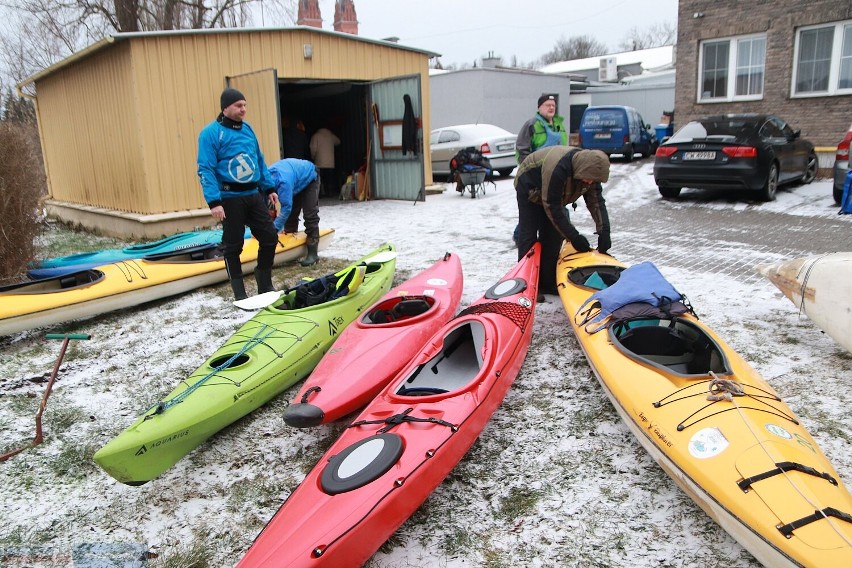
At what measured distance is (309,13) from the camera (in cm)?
2208

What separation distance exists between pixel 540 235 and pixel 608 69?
95.8ft

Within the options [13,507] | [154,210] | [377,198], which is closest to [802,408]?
[13,507]

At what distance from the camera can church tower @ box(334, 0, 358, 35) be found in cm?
2420

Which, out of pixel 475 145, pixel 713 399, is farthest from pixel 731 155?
pixel 713 399

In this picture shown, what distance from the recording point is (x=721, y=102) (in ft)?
43.9

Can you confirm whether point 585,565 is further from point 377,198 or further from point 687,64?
point 687,64

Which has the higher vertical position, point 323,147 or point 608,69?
point 608,69

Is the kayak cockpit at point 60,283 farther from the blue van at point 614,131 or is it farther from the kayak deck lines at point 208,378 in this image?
the blue van at point 614,131

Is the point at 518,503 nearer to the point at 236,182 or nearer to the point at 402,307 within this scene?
the point at 402,307

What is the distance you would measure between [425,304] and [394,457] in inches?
84.8

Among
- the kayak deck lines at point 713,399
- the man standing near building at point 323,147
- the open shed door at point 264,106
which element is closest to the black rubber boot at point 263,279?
the kayak deck lines at point 713,399

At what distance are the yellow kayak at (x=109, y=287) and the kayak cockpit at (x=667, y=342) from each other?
429cm

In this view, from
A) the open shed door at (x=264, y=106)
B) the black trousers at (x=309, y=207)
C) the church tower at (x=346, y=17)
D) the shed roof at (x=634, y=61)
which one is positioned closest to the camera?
the black trousers at (x=309, y=207)

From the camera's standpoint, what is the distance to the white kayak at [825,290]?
4.02 m
